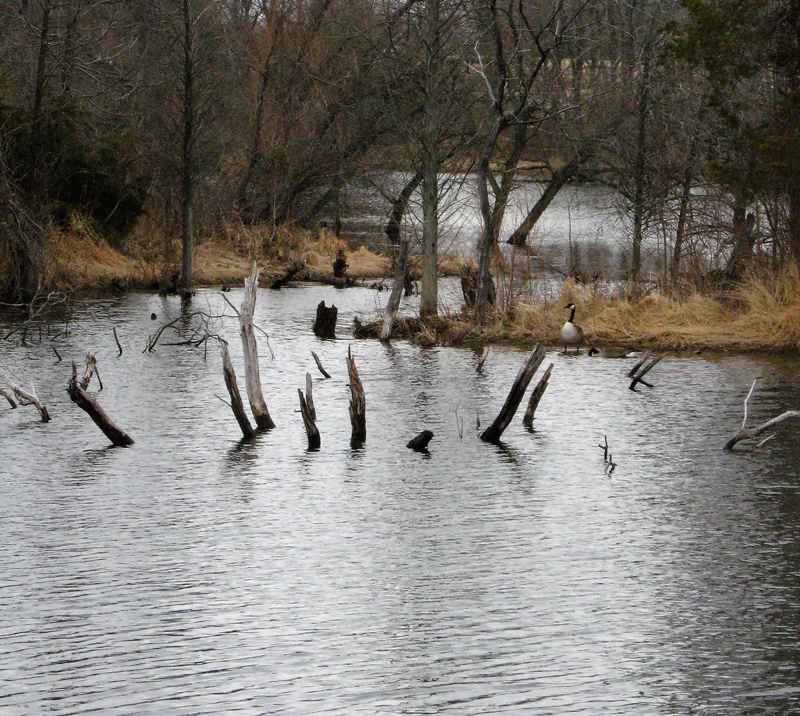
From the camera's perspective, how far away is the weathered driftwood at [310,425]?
14.3m

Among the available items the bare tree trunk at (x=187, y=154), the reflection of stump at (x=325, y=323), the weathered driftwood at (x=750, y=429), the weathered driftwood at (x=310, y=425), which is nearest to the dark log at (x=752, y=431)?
the weathered driftwood at (x=750, y=429)

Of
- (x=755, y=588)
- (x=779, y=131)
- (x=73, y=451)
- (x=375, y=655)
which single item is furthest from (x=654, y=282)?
(x=375, y=655)

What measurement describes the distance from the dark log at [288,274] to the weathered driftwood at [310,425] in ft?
65.9

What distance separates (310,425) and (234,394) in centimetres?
92

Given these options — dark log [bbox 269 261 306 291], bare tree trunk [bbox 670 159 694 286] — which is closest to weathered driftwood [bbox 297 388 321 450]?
bare tree trunk [bbox 670 159 694 286]

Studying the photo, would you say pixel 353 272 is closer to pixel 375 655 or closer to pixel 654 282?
pixel 654 282

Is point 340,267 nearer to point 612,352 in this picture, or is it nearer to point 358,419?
point 612,352

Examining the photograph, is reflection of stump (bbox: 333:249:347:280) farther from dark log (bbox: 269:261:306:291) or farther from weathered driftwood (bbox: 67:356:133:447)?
weathered driftwood (bbox: 67:356:133:447)

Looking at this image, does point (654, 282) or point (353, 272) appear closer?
point (654, 282)

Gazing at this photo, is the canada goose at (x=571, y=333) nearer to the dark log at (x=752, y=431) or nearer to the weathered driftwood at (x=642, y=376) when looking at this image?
the weathered driftwood at (x=642, y=376)

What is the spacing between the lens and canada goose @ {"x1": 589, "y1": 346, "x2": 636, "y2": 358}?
22.1 m

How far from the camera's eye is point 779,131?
2256cm

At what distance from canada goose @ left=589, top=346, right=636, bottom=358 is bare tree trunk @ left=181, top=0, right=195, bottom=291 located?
13125 millimetres

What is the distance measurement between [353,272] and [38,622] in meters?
29.4
